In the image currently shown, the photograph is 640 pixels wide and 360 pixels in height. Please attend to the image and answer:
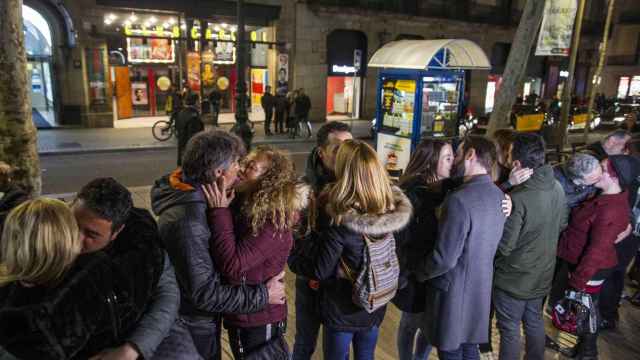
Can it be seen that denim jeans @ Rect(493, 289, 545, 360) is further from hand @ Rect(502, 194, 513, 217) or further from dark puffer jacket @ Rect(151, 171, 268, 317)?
dark puffer jacket @ Rect(151, 171, 268, 317)

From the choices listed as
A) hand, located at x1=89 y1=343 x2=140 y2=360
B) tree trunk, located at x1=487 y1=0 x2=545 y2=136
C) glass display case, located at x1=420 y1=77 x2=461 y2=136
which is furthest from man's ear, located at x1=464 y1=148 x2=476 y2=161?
tree trunk, located at x1=487 y1=0 x2=545 y2=136

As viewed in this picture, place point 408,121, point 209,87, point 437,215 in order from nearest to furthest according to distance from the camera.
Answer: point 437,215 → point 408,121 → point 209,87

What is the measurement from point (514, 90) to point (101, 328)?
30.7 ft

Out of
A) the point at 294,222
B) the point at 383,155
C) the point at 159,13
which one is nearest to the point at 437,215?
the point at 294,222

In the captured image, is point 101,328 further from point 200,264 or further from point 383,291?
point 383,291

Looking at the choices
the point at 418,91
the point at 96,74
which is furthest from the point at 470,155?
the point at 96,74

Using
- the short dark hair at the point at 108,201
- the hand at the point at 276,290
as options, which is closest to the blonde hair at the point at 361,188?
the hand at the point at 276,290

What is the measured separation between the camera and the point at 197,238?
7.20 ft

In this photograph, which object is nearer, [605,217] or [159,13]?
[605,217]

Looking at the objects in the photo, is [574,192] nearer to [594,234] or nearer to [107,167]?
[594,234]

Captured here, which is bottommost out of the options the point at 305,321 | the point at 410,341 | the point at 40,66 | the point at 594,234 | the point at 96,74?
the point at 410,341

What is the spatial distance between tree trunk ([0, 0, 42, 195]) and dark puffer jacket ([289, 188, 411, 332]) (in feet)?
12.1

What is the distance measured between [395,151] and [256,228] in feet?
25.0

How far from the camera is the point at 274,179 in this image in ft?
8.16
